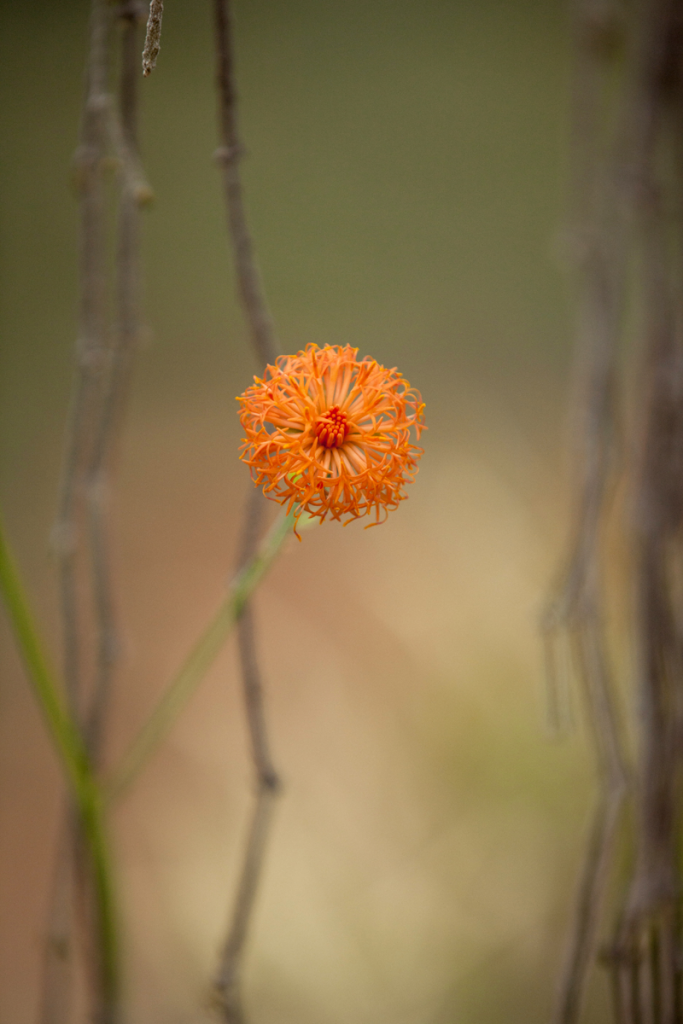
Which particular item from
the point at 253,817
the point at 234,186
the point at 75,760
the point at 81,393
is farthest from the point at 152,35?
the point at 253,817

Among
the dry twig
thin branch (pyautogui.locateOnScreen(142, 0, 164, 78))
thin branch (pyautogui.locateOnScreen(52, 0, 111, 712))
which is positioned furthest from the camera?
the dry twig

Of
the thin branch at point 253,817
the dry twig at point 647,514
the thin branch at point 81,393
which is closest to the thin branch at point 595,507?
the dry twig at point 647,514

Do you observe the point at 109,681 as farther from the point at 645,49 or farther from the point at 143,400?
the point at 645,49

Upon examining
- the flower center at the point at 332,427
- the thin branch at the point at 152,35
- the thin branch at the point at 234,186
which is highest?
the thin branch at the point at 234,186

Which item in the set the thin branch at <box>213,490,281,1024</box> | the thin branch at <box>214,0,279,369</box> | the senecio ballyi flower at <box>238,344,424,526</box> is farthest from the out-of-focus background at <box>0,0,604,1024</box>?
the senecio ballyi flower at <box>238,344,424,526</box>

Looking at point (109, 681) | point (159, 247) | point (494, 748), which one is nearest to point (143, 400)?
point (159, 247)

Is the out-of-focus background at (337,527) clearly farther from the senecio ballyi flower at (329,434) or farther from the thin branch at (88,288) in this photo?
the senecio ballyi flower at (329,434)

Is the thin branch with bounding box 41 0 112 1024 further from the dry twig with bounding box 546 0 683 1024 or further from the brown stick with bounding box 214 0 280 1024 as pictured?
the dry twig with bounding box 546 0 683 1024
